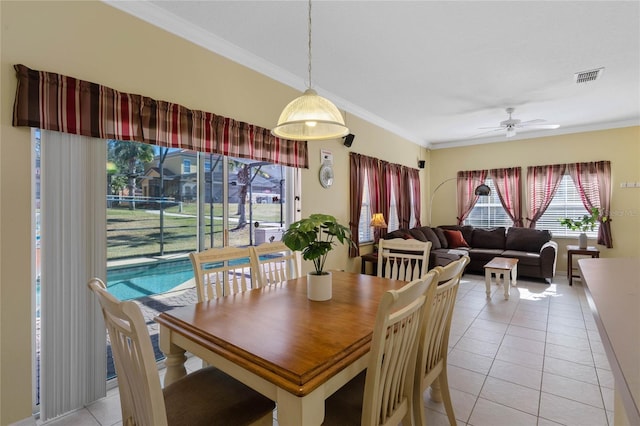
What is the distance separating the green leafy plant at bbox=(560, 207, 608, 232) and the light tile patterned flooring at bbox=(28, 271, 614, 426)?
1906mm

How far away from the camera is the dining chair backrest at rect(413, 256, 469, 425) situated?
5.01ft

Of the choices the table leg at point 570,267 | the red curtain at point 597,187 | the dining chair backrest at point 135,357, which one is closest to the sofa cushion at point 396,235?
the table leg at point 570,267

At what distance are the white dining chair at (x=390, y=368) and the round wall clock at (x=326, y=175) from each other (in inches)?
111

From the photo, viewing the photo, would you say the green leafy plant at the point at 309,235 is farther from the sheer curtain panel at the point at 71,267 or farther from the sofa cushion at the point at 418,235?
the sofa cushion at the point at 418,235

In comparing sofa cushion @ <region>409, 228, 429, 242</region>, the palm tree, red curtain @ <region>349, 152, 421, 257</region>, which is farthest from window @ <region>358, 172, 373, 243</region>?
the palm tree

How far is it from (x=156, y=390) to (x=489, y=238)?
6.63m

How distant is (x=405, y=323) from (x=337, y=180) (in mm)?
3339

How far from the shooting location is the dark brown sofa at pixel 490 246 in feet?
17.2

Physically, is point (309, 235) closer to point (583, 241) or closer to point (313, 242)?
point (313, 242)

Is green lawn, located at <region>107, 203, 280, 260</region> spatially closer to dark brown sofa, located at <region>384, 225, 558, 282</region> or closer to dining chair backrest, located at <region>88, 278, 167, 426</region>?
dining chair backrest, located at <region>88, 278, 167, 426</region>

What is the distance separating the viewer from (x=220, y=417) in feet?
4.19

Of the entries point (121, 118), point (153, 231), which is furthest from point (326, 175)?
point (121, 118)

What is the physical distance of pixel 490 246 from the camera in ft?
20.7

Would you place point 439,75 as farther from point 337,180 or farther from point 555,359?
point 555,359
